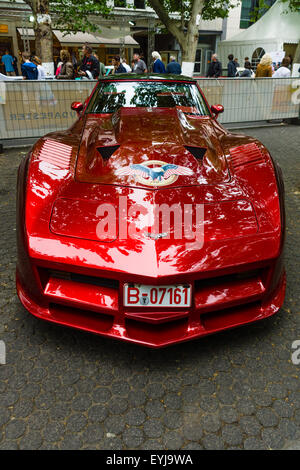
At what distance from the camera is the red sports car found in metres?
1.77

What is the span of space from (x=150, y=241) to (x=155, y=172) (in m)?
0.57

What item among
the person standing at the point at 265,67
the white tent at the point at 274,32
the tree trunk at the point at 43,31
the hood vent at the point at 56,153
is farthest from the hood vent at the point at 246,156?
the white tent at the point at 274,32

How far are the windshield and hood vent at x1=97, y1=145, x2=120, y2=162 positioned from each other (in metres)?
0.92

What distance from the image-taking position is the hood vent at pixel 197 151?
2454mm

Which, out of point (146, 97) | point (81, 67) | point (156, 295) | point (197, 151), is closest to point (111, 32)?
point (81, 67)

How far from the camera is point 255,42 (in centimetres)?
1856

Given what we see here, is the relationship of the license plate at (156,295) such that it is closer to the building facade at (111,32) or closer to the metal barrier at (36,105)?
the metal barrier at (36,105)

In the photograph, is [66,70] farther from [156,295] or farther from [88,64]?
[156,295]

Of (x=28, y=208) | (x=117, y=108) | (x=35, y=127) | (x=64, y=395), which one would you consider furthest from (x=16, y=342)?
(x=35, y=127)

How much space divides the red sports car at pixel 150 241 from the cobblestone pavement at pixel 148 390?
0.23 metres

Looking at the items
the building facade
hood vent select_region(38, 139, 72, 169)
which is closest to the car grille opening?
hood vent select_region(38, 139, 72, 169)

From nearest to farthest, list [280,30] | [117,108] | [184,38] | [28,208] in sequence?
[28,208]
[117,108]
[184,38]
[280,30]

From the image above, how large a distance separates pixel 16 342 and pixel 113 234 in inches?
35.0

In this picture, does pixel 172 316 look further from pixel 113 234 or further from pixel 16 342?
pixel 16 342
